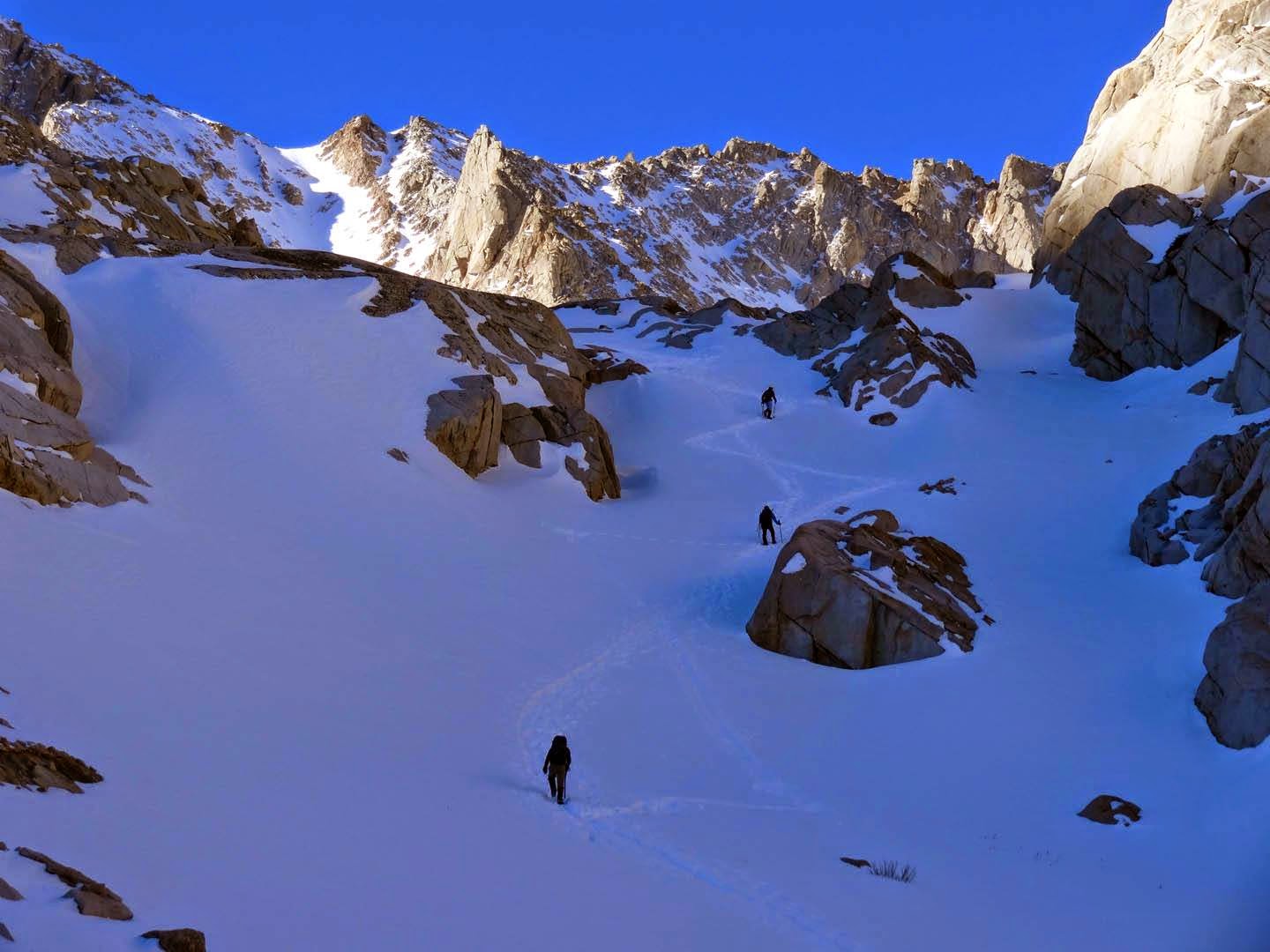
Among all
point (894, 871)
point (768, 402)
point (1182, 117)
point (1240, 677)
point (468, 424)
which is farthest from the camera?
point (1182, 117)

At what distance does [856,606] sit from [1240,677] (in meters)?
7.76

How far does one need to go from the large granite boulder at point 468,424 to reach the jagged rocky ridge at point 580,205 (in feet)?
223

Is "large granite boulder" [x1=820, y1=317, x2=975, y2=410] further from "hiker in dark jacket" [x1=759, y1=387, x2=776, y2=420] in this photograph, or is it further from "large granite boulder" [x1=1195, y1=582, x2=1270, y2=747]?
"large granite boulder" [x1=1195, y1=582, x2=1270, y2=747]

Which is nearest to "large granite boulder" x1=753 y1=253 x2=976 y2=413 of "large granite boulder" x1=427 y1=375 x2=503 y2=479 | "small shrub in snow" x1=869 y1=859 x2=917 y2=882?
"large granite boulder" x1=427 y1=375 x2=503 y2=479

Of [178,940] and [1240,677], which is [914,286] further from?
[178,940]

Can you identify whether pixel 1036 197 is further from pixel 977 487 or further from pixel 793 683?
pixel 793 683

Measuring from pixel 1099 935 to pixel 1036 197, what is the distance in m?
139

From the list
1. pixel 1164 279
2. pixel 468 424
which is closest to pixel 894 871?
pixel 468 424

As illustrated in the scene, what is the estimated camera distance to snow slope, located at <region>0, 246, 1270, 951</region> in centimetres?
1102

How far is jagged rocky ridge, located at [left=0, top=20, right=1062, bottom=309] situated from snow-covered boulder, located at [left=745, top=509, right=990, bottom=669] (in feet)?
262

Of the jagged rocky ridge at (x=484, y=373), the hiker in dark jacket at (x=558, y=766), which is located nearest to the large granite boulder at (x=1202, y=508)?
the hiker in dark jacket at (x=558, y=766)

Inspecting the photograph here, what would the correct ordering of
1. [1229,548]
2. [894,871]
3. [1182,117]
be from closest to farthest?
[894,871], [1229,548], [1182,117]

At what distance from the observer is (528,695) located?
19.8m

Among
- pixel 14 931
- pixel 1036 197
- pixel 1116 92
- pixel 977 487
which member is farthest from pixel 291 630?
pixel 1036 197
